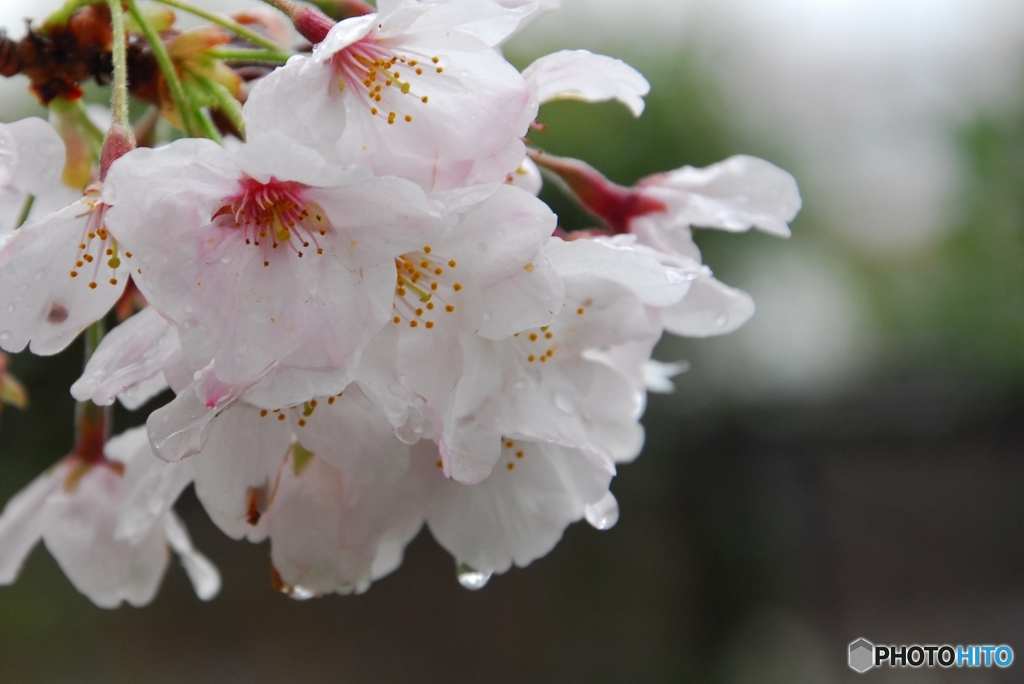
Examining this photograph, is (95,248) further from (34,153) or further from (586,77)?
(586,77)

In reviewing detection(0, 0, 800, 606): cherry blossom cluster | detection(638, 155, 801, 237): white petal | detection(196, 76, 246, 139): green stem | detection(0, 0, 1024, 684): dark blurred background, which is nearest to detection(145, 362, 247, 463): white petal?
detection(0, 0, 800, 606): cherry blossom cluster

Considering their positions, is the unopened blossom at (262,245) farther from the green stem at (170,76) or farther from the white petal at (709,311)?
the white petal at (709,311)

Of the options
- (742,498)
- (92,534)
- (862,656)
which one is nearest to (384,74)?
(92,534)

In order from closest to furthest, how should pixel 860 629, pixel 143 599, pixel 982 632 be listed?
pixel 143 599
pixel 982 632
pixel 860 629

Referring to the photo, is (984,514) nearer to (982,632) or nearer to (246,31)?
(982,632)

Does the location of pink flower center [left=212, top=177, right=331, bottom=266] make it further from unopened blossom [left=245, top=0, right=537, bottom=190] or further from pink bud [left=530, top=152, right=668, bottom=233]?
pink bud [left=530, top=152, right=668, bottom=233]

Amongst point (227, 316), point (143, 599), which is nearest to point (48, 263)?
point (227, 316)
